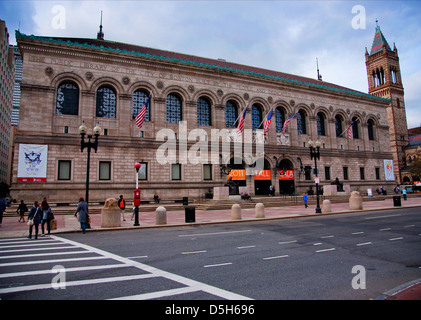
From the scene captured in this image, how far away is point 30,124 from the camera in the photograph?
30.1 m

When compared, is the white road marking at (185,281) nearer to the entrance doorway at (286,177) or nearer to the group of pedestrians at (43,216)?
the group of pedestrians at (43,216)

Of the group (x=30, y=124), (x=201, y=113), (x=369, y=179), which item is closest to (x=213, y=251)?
(x=30, y=124)

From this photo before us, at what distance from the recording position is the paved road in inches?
227

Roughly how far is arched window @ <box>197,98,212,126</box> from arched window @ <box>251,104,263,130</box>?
7285 millimetres

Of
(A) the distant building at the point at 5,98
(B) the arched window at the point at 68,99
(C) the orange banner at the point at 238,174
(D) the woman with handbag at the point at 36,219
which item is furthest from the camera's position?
(A) the distant building at the point at 5,98

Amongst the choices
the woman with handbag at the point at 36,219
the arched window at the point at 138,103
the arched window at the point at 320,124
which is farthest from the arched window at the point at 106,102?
the arched window at the point at 320,124

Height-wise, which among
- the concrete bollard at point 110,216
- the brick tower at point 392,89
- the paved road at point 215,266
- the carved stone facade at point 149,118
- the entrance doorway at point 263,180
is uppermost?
the brick tower at point 392,89

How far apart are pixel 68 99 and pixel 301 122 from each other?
35261 millimetres

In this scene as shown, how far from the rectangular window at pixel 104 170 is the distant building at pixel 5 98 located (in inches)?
2529

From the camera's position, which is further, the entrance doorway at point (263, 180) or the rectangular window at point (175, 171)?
the entrance doorway at point (263, 180)

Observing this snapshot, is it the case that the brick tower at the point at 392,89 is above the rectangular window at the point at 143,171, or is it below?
above

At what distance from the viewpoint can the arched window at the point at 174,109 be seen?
37.5m

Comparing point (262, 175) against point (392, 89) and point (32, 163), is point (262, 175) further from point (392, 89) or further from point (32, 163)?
point (392, 89)
